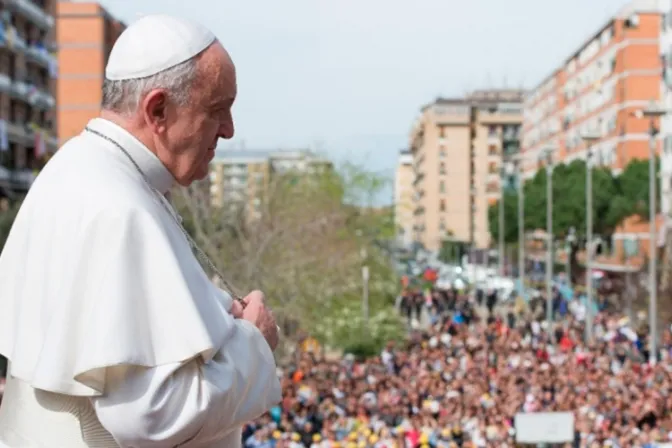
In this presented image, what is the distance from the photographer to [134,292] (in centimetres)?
212

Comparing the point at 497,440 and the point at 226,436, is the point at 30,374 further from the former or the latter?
the point at 497,440

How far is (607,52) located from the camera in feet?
285

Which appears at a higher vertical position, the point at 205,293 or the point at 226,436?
the point at 205,293

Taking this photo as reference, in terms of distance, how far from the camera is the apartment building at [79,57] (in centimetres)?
7875

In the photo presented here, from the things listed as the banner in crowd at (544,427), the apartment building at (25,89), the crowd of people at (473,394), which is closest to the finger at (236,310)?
the crowd of people at (473,394)

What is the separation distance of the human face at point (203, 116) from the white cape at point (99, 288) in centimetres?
10

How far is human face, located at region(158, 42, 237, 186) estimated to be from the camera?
7.61ft

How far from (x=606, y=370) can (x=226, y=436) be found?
84.1 ft

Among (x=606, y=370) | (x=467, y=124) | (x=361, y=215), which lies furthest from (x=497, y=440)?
(x=467, y=124)

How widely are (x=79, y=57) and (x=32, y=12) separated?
15833mm

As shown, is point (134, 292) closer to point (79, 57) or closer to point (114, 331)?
point (114, 331)

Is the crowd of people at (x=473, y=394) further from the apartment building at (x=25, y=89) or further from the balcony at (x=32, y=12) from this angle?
the balcony at (x=32, y=12)

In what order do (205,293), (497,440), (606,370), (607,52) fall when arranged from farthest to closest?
(607,52), (606,370), (497,440), (205,293)

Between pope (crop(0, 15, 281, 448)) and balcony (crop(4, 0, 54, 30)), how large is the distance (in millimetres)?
58777
